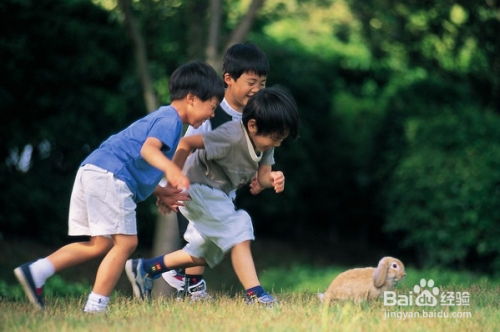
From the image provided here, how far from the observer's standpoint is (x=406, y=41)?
13180 mm

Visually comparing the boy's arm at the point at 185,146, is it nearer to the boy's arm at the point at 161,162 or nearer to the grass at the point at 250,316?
the boy's arm at the point at 161,162

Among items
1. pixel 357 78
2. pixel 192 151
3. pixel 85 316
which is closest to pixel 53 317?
pixel 85 316

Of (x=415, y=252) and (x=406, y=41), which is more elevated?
(x=406, y=41)

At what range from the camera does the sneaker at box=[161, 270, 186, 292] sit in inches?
244

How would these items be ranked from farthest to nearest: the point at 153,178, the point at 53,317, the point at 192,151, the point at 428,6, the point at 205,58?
the point at 428,6 → the point at 205,58 → the point at 192,151 → the point at 153,178 → the point at 53,317

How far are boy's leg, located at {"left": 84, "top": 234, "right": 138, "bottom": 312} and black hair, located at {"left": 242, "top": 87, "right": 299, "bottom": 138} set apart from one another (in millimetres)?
1032

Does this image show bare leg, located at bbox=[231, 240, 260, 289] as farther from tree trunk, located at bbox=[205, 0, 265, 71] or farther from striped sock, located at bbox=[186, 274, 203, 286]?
tree trunk, located at bbox=[205, 0, 265, 71]

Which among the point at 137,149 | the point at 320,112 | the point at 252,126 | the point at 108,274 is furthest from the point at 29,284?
the point at 320,112

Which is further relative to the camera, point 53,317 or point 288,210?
point 288,210

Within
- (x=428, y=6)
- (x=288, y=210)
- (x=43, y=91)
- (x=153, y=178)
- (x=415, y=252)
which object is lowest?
(x=415, y=252)

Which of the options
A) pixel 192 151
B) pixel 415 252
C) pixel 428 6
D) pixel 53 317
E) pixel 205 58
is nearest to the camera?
pixel 53 317

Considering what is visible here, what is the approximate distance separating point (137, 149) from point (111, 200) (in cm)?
32

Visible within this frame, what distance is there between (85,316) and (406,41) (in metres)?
9.31

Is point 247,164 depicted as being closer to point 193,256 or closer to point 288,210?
point 193,256
